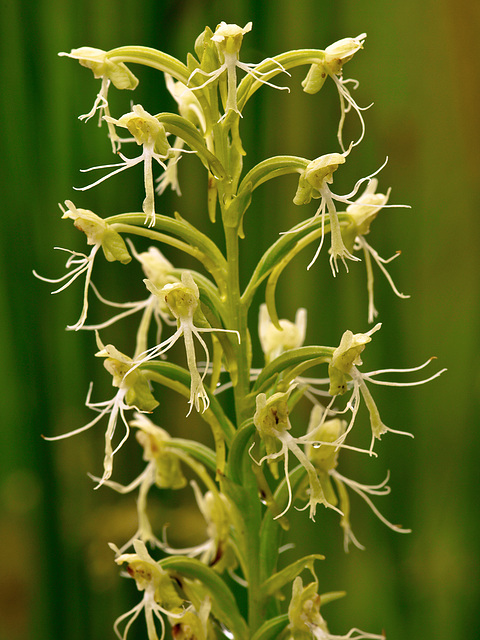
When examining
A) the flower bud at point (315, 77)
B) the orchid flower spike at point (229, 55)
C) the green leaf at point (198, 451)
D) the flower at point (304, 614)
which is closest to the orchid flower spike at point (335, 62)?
the flower bud at point (315, 77)

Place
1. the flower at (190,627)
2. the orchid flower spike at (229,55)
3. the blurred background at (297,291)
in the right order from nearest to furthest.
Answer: the orchid flower spike at (229,55), the flower at (190,627), the blurred background at (297,291)

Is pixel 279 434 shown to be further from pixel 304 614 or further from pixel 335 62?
pixel 335 62

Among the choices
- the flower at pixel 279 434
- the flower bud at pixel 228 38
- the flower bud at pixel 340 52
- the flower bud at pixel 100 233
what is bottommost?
the flower at pixel 279 434

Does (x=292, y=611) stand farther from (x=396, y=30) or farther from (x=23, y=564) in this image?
(x=396, y=30)

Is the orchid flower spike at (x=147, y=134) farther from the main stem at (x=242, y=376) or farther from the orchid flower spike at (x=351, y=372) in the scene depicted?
the orchid flower spike at (x=351, y=372)

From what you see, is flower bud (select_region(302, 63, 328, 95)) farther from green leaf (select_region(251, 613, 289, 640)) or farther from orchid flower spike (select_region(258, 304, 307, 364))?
green leaf (select_region(251, 613, 289, 640))

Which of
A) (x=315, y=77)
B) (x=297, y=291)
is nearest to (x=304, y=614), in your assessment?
(x=315, y=77)
